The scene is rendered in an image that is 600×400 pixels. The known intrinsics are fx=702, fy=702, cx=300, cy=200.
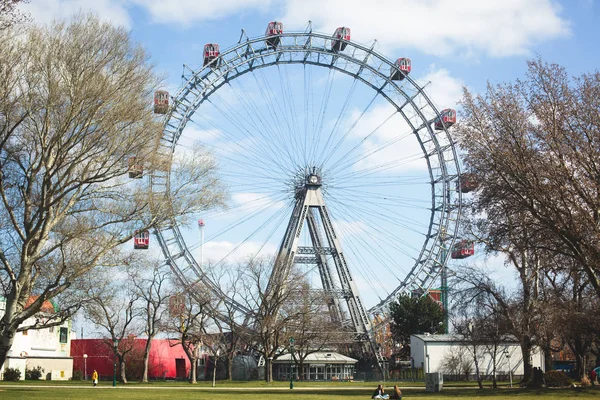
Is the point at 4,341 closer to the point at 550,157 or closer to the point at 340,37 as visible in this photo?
the point at 550,157

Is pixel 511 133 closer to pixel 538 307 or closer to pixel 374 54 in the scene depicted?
pixel 538 307

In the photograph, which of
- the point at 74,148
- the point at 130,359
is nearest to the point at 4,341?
the point at 74,148

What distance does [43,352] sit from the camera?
5947 centimetres

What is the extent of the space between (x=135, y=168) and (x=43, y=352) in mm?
42688

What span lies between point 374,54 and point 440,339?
2447 centimetres

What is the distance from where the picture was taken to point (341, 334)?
5981 centimetres

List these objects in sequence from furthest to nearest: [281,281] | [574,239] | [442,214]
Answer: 1. [442,214]
2. [281,281]
3. [574,239]

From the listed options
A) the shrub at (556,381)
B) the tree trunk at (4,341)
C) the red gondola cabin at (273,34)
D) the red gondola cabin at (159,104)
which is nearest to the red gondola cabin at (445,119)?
the red gondola cabin at (273,34)

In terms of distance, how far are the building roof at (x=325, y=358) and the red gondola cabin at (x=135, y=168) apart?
43042 mm

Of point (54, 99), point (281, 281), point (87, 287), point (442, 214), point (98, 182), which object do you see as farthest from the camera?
point (442, 214)

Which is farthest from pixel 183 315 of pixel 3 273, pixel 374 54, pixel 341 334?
pixel 3 273

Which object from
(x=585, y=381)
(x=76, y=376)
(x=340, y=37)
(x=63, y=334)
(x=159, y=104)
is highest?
(x=340, y=37)

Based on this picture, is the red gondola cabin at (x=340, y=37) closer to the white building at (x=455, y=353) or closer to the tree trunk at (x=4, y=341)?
the white building at (x=455, y=353)

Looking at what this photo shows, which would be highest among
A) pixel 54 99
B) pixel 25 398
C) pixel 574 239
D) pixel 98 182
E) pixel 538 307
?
pixel 54 99
